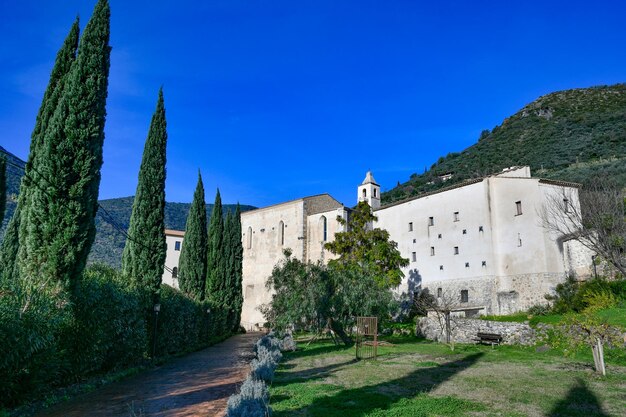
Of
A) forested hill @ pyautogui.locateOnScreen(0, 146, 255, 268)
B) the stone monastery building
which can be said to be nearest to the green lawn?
the stone monastery building

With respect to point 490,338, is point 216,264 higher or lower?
higher

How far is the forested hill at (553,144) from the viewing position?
54.0m

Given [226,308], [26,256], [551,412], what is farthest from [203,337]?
[551,412]

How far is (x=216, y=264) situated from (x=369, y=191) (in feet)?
64.3

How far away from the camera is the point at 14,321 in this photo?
7328 millimetres

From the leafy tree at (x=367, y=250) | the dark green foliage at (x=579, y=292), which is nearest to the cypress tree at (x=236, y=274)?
the leafy tree at (x=367, y=250)

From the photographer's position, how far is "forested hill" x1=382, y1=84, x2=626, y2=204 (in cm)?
5400

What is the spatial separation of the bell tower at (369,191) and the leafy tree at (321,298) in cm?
2235

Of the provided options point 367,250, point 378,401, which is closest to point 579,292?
point 367,250

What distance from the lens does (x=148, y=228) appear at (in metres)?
17.0

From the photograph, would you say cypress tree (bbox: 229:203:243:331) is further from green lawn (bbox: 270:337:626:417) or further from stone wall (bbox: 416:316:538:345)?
green lawn (bbox: 270:337:626:417)

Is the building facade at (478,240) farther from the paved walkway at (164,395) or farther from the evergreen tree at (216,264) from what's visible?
the paved walkway at (164,395)

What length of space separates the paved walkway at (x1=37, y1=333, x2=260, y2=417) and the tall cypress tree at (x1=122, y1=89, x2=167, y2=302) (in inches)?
160

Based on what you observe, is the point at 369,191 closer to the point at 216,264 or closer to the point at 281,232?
the point at 281,232
